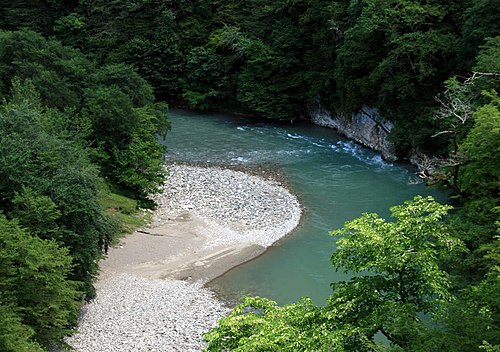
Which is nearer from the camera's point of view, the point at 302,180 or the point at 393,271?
the point at 393,271

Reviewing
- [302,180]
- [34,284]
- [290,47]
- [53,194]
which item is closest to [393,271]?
[34,284]

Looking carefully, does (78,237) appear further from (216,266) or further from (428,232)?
(428,232)

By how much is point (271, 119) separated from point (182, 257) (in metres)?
20.2

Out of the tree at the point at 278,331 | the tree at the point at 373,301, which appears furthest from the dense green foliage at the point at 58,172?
the tree at the point at 373,301

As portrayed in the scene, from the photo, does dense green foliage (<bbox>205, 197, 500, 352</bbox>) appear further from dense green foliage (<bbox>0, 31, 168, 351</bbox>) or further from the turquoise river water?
the turquoise river water

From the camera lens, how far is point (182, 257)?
21641 millimetres

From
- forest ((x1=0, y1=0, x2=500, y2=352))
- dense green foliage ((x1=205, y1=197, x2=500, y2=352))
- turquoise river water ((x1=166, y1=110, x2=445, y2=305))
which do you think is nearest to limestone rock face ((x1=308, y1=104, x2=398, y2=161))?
turquoise river water ((x1=166, y1=110, x2=445, y2=305))

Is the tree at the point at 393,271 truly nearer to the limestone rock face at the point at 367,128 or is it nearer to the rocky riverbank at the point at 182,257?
the rocky riverbank at the point at 182,257

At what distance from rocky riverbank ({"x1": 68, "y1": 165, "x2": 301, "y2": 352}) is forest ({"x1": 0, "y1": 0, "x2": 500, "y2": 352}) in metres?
1.06

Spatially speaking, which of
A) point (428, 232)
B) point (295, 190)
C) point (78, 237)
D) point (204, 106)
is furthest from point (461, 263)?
point (204, 106)

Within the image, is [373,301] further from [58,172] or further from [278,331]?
[58,172]

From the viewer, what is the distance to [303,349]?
905 centimetres

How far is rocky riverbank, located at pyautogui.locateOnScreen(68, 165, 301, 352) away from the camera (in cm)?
1686

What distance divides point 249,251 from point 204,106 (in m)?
21.9
